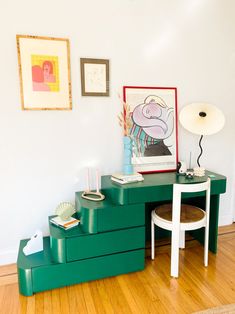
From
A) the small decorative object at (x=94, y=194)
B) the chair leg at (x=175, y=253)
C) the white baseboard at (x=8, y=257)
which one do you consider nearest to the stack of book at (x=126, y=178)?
the small decorative object at (x=94, y=194)

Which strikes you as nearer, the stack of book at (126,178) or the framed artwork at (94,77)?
the stack of book at (126,178)

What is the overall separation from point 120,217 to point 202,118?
3.92 ft

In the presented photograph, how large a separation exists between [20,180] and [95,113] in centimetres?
86

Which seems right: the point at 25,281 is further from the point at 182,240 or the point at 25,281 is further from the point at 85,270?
the point at 182,240

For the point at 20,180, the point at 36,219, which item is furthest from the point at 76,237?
the point at 20,180

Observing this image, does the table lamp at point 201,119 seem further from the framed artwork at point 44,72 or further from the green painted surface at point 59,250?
the green painted surface at point 59,250

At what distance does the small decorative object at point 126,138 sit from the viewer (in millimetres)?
2094

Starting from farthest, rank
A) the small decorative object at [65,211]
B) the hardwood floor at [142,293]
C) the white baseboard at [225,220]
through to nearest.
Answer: the white baseboard at [225,220], the small decorative object at [65,211], the hardwood floor at [142,293]

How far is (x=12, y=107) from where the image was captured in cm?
199

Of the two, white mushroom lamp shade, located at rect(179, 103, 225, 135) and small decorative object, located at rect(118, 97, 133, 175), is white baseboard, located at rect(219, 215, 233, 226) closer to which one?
white mushroom lamp shade, located at rect(179, 103, 225, 135)

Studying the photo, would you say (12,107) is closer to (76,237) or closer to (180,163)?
(76,237)

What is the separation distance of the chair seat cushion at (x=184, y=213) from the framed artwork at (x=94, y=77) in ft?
3.73

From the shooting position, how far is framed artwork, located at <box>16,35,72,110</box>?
1958mm

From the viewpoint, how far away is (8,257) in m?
2.15
